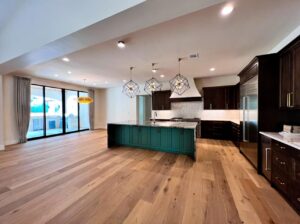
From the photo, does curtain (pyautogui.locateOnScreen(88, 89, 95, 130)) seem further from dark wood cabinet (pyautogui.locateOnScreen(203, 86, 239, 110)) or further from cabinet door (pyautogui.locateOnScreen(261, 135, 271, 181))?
cabinet door (pyautogui.locateOnScreen(261, 135, 271, 181))

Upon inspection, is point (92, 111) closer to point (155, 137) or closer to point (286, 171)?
point (155, 137)

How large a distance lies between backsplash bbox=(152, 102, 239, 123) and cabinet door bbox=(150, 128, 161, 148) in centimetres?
282

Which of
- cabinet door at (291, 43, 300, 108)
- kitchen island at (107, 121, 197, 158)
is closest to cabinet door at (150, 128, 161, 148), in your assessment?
kitchen island at (107, 121, 197, 158)

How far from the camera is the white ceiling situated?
210cm

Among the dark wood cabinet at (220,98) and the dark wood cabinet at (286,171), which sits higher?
the dark wood cabinet at (220,98)

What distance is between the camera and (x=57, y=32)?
2.15 metres

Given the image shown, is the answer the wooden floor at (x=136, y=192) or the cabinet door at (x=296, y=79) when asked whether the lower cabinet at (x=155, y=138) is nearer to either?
the wooden floor at (x=136, y=192)

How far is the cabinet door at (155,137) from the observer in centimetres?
448

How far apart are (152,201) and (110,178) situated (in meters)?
1.06

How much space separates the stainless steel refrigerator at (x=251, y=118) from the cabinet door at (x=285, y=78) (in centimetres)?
41

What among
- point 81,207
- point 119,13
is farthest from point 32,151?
point 119,13

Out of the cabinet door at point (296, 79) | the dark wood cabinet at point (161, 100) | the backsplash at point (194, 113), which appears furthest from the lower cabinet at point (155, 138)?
the backsplash at point (194, 113)

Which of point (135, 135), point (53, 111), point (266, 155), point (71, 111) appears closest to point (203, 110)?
point (135, 135)

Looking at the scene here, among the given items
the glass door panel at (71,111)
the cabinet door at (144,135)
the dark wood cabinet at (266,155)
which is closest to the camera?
the dark wood cabinet at (266,155)
